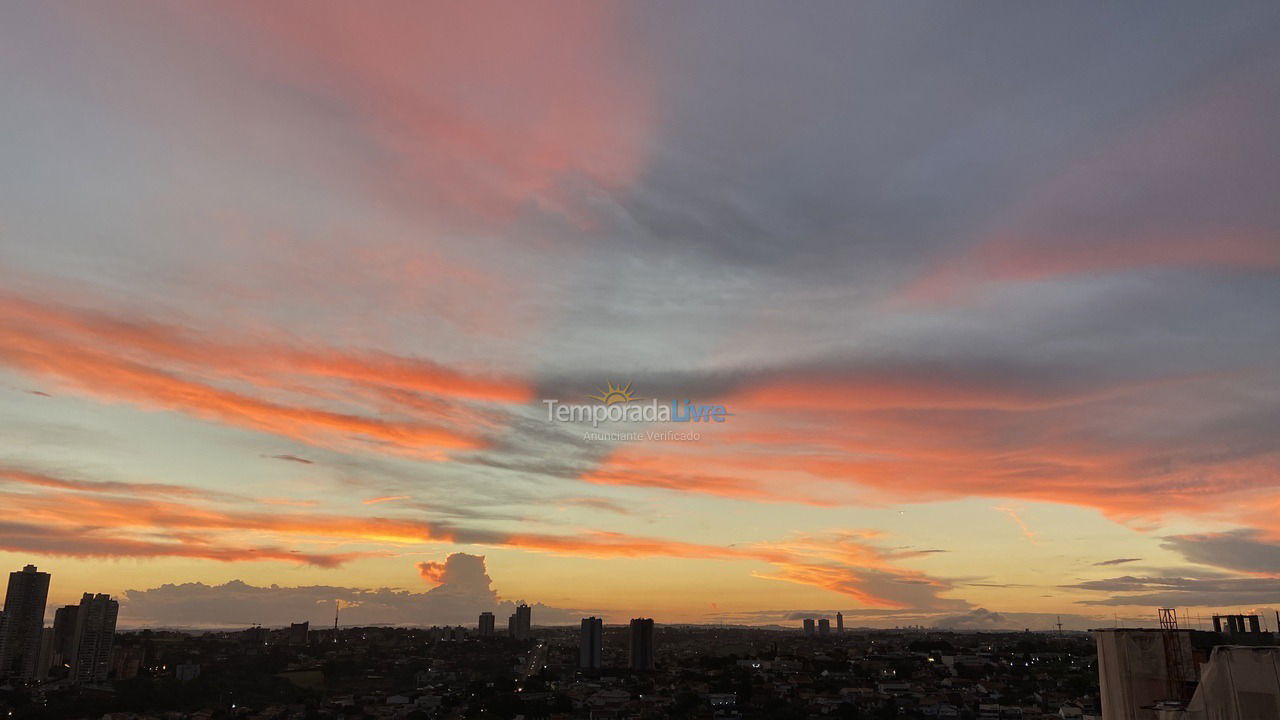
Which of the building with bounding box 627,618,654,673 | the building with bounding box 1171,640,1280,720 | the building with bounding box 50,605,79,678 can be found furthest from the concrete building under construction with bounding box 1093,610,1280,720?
the building with bounding box 50,605,79,678

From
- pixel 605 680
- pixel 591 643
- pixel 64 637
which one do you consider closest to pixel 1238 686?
pixel 605 680

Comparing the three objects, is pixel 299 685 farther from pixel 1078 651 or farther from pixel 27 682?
pixel 1078 651

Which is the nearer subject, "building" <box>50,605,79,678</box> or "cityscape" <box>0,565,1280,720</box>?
"cityscape" <box>0,565,1280,720</box>

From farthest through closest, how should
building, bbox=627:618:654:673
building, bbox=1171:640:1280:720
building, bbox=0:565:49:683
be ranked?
building, bbox=627:618:654:673, building, bbox=0:565:49:683, building, bbox=1171:640:1280:720

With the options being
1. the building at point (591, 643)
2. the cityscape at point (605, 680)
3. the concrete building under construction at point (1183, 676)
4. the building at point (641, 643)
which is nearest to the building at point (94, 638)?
the cityscape at point (605, 680)

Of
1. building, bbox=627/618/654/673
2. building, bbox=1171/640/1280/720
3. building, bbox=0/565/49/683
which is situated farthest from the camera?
building, bbox=627/618/654/673

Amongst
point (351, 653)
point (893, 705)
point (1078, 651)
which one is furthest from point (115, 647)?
point (1078, 651)

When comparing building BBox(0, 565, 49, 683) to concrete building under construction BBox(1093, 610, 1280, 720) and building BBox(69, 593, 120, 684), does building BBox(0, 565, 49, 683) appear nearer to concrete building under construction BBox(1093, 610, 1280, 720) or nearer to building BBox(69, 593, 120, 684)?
building BBox(69, 593, 120, 684)
